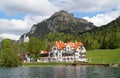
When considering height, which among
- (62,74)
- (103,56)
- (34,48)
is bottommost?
(62,74)

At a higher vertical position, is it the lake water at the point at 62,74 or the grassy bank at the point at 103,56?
the grassy bank at the point at 103,56

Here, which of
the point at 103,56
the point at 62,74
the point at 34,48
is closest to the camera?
the point at 62,74

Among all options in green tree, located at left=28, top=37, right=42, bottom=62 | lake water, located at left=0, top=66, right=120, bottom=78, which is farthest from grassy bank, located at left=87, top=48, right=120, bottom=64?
lake water, located at left=0, top=66, right=120, bottom=78

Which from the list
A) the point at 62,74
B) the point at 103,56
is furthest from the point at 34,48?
the point at 62,74

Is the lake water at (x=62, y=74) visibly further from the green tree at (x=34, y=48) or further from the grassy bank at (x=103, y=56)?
the green tree at (x=34, y=48)

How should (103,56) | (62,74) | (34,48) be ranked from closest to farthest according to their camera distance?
(62,74), (34,48), (103,56)

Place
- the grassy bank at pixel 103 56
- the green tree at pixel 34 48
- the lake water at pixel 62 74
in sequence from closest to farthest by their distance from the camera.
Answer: the lake water at pixel 62 74 → the grassy bank at pixel 103 56 → the green tree at pixel 34 48

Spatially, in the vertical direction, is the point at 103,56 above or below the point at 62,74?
above

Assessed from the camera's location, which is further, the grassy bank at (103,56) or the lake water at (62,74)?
the grassy bank at (103,56)

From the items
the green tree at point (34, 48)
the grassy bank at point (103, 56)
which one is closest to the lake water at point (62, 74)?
the grassy bank at point (103, 56)

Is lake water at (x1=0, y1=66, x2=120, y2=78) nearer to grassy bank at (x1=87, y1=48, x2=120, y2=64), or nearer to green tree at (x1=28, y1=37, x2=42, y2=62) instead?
grassy bank at (x1=87, y1=48, x2=120, y2=64)

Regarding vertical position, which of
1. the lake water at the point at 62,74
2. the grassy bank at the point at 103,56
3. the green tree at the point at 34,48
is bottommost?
the lake water at the point at 62,74

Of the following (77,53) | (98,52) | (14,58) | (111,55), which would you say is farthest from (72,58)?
(14,58)

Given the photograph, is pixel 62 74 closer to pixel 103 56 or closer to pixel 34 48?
pixel 34 48
